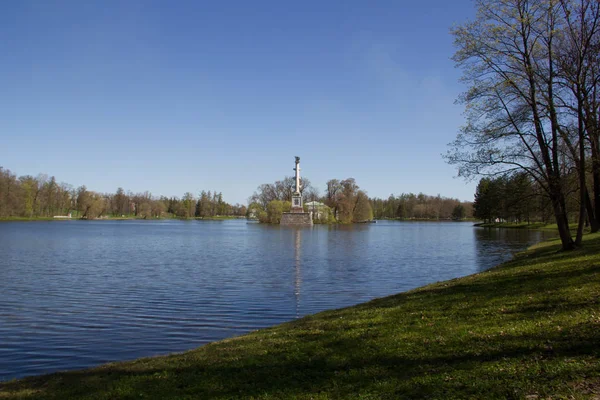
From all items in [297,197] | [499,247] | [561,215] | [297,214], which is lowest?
[499,247]

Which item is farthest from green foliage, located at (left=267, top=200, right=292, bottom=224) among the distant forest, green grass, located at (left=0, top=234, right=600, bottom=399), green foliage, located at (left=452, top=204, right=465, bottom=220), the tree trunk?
green grass, located at (left=0, top=234, right=600, bottom=399)

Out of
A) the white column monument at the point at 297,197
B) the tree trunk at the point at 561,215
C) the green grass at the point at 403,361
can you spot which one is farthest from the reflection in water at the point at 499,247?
the white column monument at the point at 297,197

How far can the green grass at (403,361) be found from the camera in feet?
21.8

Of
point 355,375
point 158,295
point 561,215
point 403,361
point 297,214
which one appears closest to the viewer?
point 355,375

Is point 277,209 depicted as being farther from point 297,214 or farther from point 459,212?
point 459,212

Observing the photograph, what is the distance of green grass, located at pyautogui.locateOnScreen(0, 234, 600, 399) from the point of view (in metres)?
6.63

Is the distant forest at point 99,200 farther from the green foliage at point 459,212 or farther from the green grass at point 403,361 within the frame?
the green grass at point 403,361

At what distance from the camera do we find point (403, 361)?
8.04m

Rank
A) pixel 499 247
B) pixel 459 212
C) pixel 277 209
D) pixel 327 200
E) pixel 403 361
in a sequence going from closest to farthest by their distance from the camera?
pixel 403 361 < pixel 499 247 < pixel 277 209 < pixel 327 200 < pixel 459 212

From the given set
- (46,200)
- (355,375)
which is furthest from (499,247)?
(46,200)

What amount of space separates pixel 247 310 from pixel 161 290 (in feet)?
22.5

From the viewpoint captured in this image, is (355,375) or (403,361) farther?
(403,361)

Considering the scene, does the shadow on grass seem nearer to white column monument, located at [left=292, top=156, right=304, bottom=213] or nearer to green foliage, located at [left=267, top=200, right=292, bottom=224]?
white column monument, located at [left=292, top=156, right=304, bottom=213]

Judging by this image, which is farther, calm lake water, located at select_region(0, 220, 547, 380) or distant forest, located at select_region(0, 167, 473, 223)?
distant forest, located at select_region(0, 167, 473, 223)
